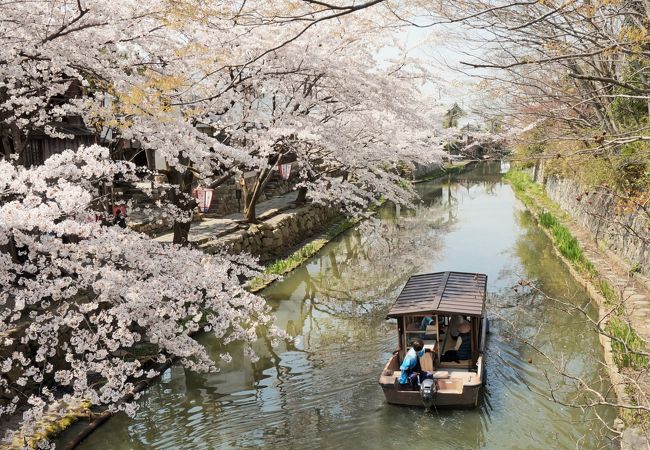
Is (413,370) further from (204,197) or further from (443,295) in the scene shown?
(204,197)

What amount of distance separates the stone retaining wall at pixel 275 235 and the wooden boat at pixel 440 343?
6423 mm

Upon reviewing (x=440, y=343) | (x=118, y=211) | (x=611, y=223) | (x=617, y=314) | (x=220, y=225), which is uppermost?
(x=118, y=211)

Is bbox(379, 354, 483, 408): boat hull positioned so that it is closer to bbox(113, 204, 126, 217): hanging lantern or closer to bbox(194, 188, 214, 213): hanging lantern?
bbox(113, 204, 126, 217): hanging lantern

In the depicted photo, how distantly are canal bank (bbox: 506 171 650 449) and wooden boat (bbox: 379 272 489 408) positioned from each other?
2.16 metres

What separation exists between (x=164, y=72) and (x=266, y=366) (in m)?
6.17

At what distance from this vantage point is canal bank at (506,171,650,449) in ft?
24.2

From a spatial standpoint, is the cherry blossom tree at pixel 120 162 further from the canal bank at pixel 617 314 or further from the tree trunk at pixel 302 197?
the tree trunk at pixel 302 197

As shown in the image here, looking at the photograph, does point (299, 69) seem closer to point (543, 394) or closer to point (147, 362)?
point (147, 362)

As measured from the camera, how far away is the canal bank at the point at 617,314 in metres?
7.37

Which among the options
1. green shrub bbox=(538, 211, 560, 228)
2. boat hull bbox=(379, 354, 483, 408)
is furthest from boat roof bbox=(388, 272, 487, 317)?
green shrub bbox=(538, 211, 560, 228)

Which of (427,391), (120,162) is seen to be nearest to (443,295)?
(427,391)

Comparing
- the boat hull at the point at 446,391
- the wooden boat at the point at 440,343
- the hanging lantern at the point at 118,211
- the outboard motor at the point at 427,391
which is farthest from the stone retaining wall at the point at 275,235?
the outboard motor at the point at 427,391

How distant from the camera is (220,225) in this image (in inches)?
826

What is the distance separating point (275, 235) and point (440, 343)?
11.2m
